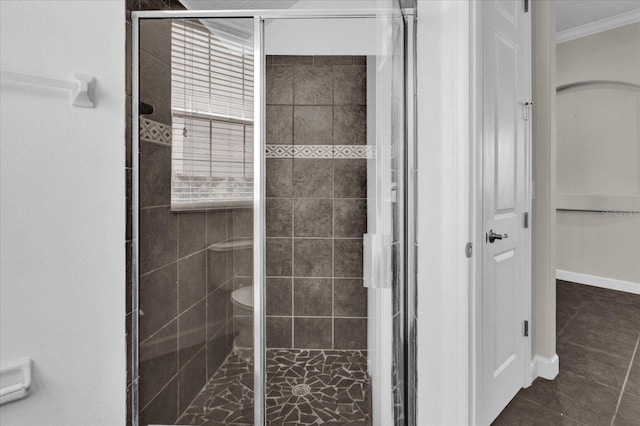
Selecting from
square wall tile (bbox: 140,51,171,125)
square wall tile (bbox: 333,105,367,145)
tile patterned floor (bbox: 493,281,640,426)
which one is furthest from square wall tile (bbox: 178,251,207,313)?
tile patterned floor (bbox: 493,281,640,426)

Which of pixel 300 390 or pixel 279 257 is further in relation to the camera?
pixel 279 257

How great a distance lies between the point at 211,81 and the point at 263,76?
212 mm

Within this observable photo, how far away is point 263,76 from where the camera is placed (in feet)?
4.56

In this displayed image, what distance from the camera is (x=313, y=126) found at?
1.95 metres

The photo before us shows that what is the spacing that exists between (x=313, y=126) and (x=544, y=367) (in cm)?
A: 190

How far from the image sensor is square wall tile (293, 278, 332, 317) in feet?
6.21

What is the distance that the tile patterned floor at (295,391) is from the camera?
137 cm

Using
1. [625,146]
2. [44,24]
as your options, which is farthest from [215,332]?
[625,146]

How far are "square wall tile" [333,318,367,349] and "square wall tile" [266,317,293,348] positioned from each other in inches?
10.3

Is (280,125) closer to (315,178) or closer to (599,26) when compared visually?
(315,178)

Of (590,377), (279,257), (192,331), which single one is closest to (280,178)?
(279,257)

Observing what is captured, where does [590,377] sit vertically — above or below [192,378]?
below

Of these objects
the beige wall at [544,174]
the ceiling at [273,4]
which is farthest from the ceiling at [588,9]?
the ceiling at [273,4]

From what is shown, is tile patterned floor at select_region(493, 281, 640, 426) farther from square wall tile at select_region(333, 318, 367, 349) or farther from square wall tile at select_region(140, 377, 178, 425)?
square wall tile at select_region(140, 377, 178, 425)
